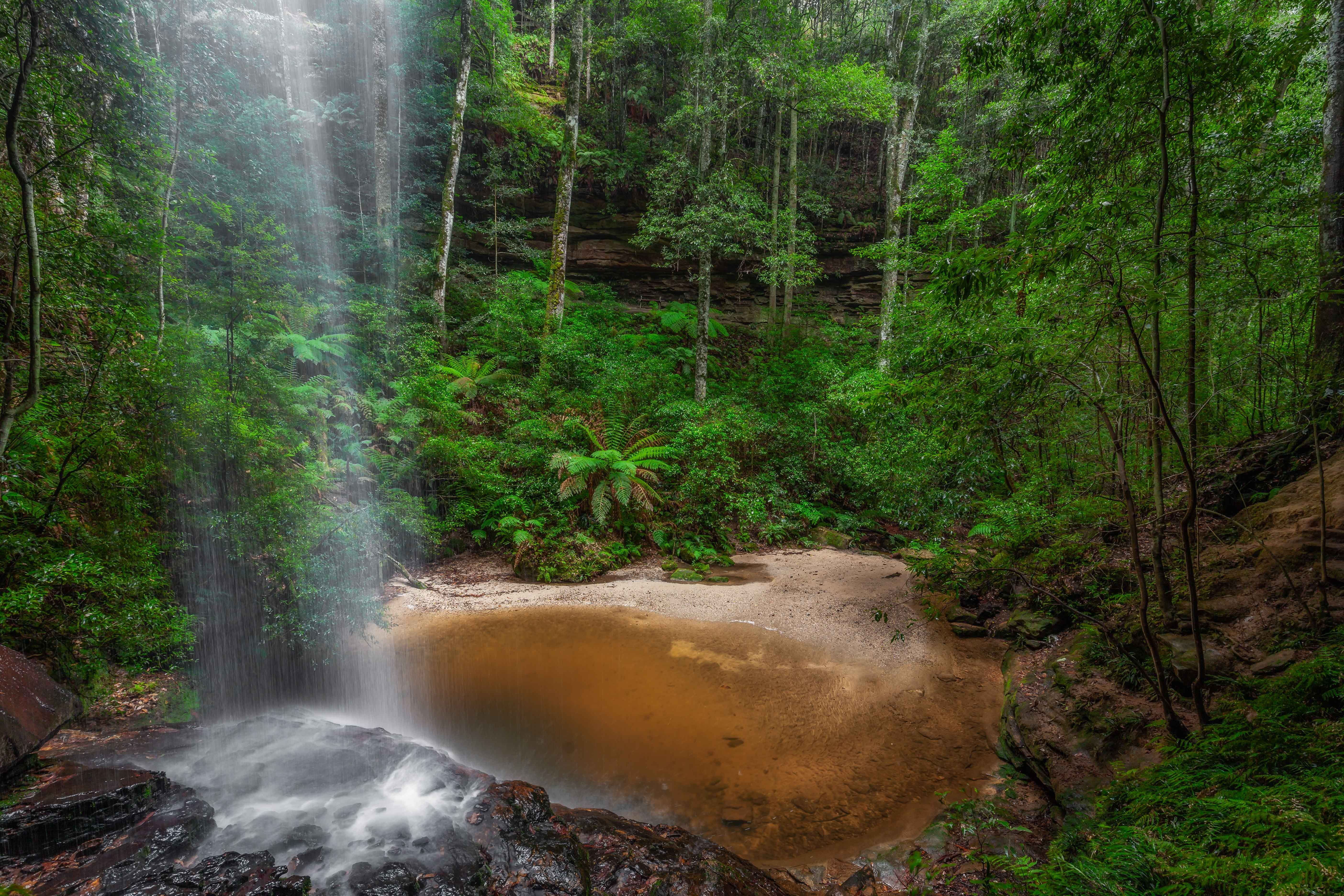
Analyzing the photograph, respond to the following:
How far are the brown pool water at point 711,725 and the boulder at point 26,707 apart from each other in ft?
8.31

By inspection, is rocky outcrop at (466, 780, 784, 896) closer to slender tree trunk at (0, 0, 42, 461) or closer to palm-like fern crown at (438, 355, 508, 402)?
slender tree trunk at (0, 0, 42, 461)

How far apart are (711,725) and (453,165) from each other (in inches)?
497

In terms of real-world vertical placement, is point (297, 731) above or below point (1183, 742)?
below

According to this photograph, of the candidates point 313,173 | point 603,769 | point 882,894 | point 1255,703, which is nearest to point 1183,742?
point 1255,703

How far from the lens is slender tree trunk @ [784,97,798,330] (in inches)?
523

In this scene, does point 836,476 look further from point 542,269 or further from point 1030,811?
point 542,269

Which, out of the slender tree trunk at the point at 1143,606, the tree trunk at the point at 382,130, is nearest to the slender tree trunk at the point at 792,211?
the tree trunk at the point at 382,130

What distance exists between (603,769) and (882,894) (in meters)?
2.23

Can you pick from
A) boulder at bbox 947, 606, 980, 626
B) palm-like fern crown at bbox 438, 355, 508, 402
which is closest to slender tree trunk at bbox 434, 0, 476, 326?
palm-like fern crown at bbox 438, 355, 508, 402

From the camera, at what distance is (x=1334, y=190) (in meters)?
3.27

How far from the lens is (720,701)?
16.9ft

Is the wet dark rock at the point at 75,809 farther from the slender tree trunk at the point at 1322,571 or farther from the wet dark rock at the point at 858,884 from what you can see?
the slender tree trunk at the point at 1322,571


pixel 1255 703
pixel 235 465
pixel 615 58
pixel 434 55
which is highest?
pixel 615 58

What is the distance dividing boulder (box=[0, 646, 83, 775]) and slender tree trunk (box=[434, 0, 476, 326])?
9.19 meters
